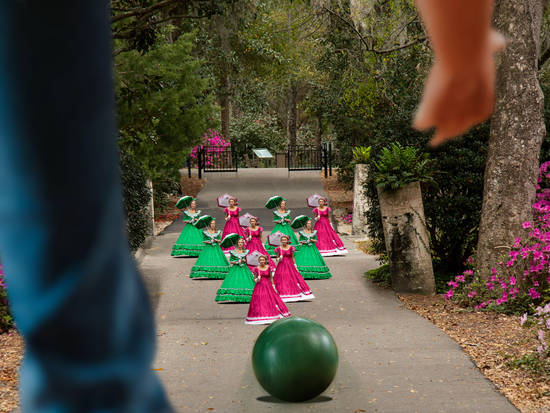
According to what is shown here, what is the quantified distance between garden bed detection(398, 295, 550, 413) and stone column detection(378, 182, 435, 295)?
314 mm

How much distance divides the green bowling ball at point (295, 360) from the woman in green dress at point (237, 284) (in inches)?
195

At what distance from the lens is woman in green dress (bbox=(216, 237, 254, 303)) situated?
466 inches

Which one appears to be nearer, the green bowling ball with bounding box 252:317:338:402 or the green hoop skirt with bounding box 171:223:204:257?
the green bowling ball with bounding box 252:317:338:402

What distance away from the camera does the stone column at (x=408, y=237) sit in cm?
1165

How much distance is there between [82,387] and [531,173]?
1065 cm

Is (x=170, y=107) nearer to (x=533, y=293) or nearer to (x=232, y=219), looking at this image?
(x=232, y=219)

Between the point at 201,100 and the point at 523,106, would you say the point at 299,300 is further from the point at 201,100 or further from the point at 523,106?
the point at 201,100

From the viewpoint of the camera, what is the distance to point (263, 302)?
10.4 metres

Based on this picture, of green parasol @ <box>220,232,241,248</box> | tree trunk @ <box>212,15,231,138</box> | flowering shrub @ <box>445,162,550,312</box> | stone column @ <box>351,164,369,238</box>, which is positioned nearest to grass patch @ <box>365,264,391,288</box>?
flowering shrub @ <box>445,162,550,312</box>

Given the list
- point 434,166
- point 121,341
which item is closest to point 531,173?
point 434,166

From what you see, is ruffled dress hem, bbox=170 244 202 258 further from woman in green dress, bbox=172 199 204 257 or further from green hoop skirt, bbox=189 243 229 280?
green hoop skirt, bbox=189 243 229 280

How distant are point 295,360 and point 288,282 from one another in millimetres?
5494

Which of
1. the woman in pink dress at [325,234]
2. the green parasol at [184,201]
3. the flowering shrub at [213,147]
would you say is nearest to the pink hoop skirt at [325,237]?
the woman in pink dress at [325,234]

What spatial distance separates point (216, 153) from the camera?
3625 centimetres
